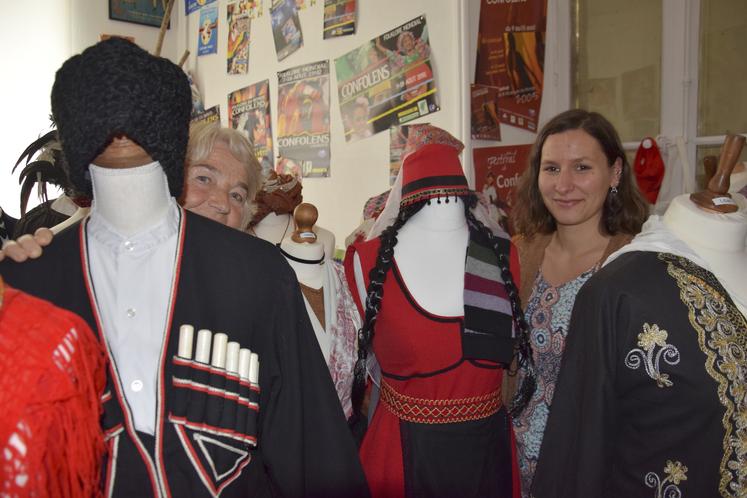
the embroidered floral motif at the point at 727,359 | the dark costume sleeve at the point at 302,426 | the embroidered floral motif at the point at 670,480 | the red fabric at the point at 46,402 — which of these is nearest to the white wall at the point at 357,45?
the embroidered floral motif at the point at 727,359

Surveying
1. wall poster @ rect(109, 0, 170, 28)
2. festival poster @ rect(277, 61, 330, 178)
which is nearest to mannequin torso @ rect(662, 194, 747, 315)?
festival poster @ rect(277, 61, 330, 178)

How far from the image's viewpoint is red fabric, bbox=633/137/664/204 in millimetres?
2809

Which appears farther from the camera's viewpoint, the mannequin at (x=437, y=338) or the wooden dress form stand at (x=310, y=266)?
the wooden dress form stand at (x=310, y=266)

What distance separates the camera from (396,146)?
3211 millimetres

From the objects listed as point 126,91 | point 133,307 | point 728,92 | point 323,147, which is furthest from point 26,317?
point 323,147

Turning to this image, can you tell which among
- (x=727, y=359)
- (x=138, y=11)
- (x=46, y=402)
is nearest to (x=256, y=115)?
(x=138, y=11)

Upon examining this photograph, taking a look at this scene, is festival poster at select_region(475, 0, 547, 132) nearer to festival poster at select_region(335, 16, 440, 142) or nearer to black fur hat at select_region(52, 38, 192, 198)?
festival poster at select_region(335, 16, 440, 142)

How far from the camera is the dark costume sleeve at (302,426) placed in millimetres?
926

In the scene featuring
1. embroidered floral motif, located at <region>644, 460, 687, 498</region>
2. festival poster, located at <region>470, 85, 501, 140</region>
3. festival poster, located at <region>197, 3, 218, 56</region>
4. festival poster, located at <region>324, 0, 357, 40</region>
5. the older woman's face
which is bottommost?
embroidered floral motif, located at <region>644, 460, 687, 498</region>

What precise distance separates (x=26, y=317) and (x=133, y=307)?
0.77 ft

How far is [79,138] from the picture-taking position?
0.79 metres

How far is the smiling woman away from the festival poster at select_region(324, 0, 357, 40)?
219cm

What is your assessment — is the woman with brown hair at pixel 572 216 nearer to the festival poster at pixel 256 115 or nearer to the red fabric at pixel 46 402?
the red fabric at pixel 46 402

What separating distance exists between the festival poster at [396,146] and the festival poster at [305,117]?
0.67 m
